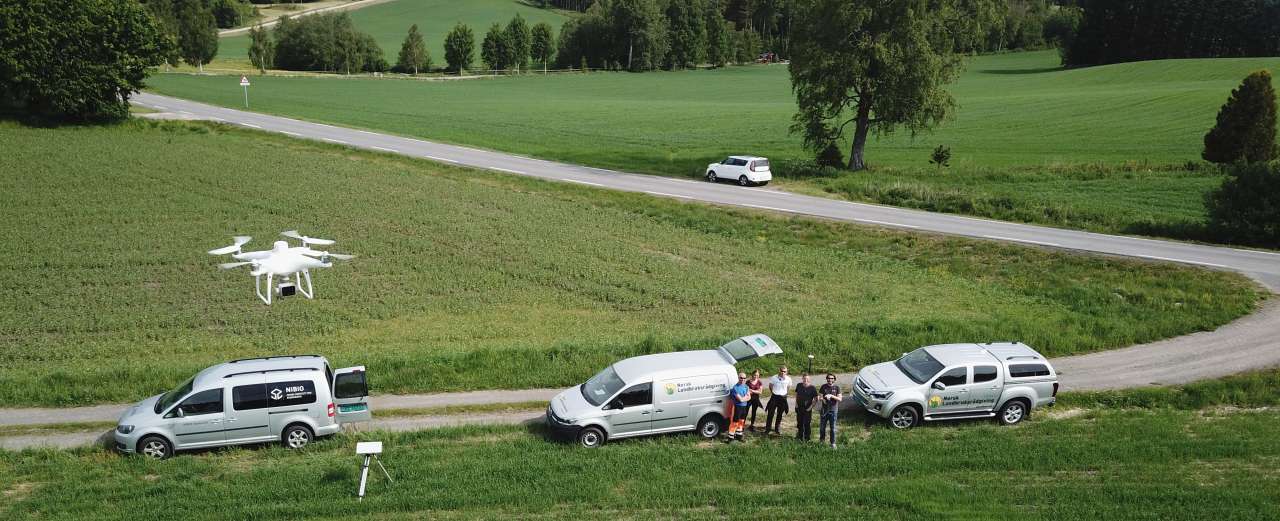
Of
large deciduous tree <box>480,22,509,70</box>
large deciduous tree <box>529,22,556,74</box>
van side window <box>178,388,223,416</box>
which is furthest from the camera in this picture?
large deciduous tree <box>529,22,556,74</box>

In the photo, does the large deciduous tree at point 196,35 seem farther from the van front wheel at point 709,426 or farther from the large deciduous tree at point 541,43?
the van front wheel at point 709,426

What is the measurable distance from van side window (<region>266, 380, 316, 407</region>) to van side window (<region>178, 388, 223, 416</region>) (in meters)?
0.92

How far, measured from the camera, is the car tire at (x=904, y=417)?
1839 centimetres

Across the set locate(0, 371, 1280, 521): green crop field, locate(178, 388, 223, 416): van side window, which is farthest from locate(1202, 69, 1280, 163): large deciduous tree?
locate(178, 388, 223, 416): van side window

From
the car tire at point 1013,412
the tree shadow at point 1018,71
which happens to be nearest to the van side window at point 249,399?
the car tire at point 1013,412

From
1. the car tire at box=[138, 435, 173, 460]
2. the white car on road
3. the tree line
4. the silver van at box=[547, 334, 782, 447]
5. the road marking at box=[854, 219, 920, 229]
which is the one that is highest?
the tree line

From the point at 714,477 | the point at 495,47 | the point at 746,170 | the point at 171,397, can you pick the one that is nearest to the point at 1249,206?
the point at 746,170

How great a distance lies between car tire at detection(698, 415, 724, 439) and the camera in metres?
17.9

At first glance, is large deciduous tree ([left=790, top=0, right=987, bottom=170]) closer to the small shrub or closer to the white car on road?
the white car on road

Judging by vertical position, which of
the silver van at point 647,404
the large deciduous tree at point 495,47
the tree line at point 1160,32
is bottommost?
the silver van at point 647,404

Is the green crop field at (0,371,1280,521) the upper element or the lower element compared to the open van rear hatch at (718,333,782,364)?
lower

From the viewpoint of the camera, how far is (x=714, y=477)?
15281mm

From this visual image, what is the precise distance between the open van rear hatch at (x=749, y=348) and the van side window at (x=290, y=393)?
8.59 m

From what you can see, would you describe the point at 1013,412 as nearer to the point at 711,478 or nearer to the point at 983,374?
the point at 983,374
